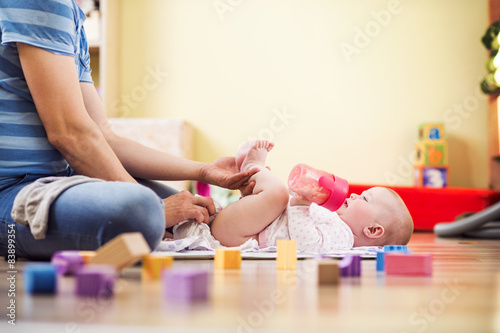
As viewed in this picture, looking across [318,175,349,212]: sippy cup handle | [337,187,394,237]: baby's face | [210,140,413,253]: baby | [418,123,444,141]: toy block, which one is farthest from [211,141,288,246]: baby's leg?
[418,123,444,141]: toy block

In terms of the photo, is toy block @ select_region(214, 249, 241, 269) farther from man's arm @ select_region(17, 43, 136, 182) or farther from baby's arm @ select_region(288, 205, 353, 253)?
baby's arm @ select_region(288, 205, 353, 253)

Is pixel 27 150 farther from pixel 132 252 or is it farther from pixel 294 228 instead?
pixel 294 228

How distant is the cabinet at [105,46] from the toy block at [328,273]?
2.89 m

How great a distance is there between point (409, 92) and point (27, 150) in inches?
116

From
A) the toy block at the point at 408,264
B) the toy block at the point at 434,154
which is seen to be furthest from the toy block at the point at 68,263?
the toy block at the point at 434,154

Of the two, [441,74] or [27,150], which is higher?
[441,74]

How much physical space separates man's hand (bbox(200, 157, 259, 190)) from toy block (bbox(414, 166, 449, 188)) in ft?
6.83

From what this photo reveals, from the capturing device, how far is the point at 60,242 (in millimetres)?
1003

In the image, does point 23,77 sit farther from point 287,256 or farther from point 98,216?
point 287,256

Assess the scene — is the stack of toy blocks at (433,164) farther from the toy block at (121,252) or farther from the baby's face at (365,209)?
the toy block at (121,252)

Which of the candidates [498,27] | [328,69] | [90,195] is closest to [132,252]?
[90,195]

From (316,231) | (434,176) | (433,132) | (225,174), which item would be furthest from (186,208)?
(433,132)

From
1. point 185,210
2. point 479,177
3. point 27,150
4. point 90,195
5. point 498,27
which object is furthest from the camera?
point 479,177

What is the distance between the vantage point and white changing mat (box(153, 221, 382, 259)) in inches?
48.0
